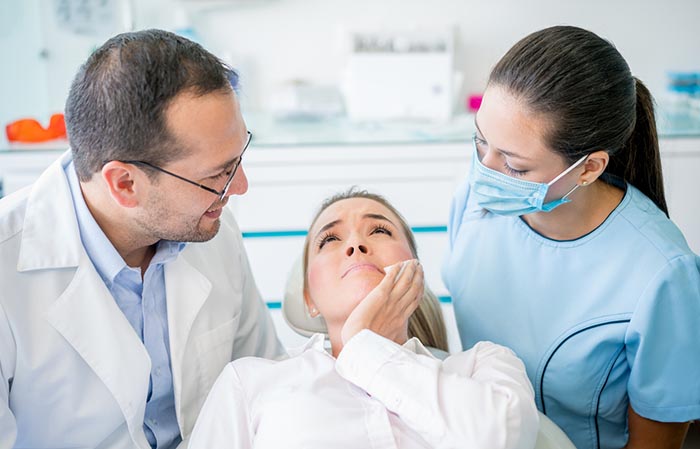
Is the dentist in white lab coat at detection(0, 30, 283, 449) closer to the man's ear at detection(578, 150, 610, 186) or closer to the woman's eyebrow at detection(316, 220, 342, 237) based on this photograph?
the woman's eyebrow at detection(316, 220, 342, 237)

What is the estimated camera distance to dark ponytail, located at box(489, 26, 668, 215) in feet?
4.22

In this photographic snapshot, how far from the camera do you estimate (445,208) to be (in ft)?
8.34

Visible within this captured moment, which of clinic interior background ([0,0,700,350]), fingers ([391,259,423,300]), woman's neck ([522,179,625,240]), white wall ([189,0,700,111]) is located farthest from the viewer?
white wall ([189,0,700,111])

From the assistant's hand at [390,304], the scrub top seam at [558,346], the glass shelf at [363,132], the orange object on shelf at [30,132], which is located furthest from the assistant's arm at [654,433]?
the orange object on shelf at [30,132]

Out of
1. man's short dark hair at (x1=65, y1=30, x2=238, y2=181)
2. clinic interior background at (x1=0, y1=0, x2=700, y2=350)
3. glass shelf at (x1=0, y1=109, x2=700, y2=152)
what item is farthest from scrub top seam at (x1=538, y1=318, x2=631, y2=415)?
glass shelf at (x1=0, y1=109, x2=700, y2=152)

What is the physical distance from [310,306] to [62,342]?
58cm

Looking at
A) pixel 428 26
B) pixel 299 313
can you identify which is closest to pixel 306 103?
pixel 428 26

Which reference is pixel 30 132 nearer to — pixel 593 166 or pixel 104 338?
pixel 104 338

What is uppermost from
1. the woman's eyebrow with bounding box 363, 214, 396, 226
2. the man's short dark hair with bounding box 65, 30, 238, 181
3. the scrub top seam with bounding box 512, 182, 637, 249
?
the man's short dark hair with bounding box 65, 30, 238, 181

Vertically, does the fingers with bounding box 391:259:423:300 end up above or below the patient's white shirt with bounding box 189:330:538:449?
above

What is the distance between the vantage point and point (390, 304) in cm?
132

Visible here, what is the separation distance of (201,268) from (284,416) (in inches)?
16.2

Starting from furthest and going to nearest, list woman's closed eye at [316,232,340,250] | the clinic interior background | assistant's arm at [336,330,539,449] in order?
the clinic interior background → woman's closed eye at [316,232,340,250] → assistant's arm at [336,330,539,449]

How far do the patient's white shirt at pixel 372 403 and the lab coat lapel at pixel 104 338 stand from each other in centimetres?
13
